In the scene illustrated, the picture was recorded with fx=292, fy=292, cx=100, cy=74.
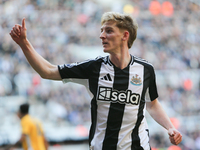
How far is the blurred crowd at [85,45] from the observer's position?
10859 mm

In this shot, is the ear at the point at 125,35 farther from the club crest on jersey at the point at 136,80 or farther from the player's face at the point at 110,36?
the club crest on jersey at the point at 136,80

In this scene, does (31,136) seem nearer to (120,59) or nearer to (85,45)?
(120,59)

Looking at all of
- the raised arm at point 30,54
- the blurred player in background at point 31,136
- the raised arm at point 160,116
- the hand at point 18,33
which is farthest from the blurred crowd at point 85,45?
the hand at point 18,33

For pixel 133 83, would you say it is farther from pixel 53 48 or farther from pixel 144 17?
pixel 144 17

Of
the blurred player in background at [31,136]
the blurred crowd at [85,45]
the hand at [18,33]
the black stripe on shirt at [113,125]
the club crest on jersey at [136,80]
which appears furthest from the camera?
the blurred crowd at [85,45]

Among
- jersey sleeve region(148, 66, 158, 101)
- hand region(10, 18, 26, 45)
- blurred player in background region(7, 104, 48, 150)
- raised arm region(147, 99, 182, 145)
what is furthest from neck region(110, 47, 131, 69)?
blurred player in background region(7, 104, 48, 150)

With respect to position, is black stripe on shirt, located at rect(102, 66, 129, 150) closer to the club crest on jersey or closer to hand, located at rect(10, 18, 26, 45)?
the club crest on jersey

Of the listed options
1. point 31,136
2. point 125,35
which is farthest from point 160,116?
point 31,136

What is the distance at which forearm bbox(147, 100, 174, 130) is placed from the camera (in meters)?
2.36

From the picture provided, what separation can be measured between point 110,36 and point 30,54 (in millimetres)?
632

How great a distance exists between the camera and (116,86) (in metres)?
2.28

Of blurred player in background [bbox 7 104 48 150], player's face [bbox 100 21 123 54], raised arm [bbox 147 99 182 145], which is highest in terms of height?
player's face [bbox 100 21 123 54]

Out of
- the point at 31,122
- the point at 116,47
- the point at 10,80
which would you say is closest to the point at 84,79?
the point at 116,47

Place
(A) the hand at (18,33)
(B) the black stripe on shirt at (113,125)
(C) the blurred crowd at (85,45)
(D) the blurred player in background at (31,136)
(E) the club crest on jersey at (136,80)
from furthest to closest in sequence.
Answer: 1. (C) the blurred crowd at (85,45)
2. (D) the blurred player in background at (31,136)
3. (E) the club crest on jersey at (136,80)
4. (B) the black stripe on shirt at (113,125)
5. (A) the hand at (18,33)
